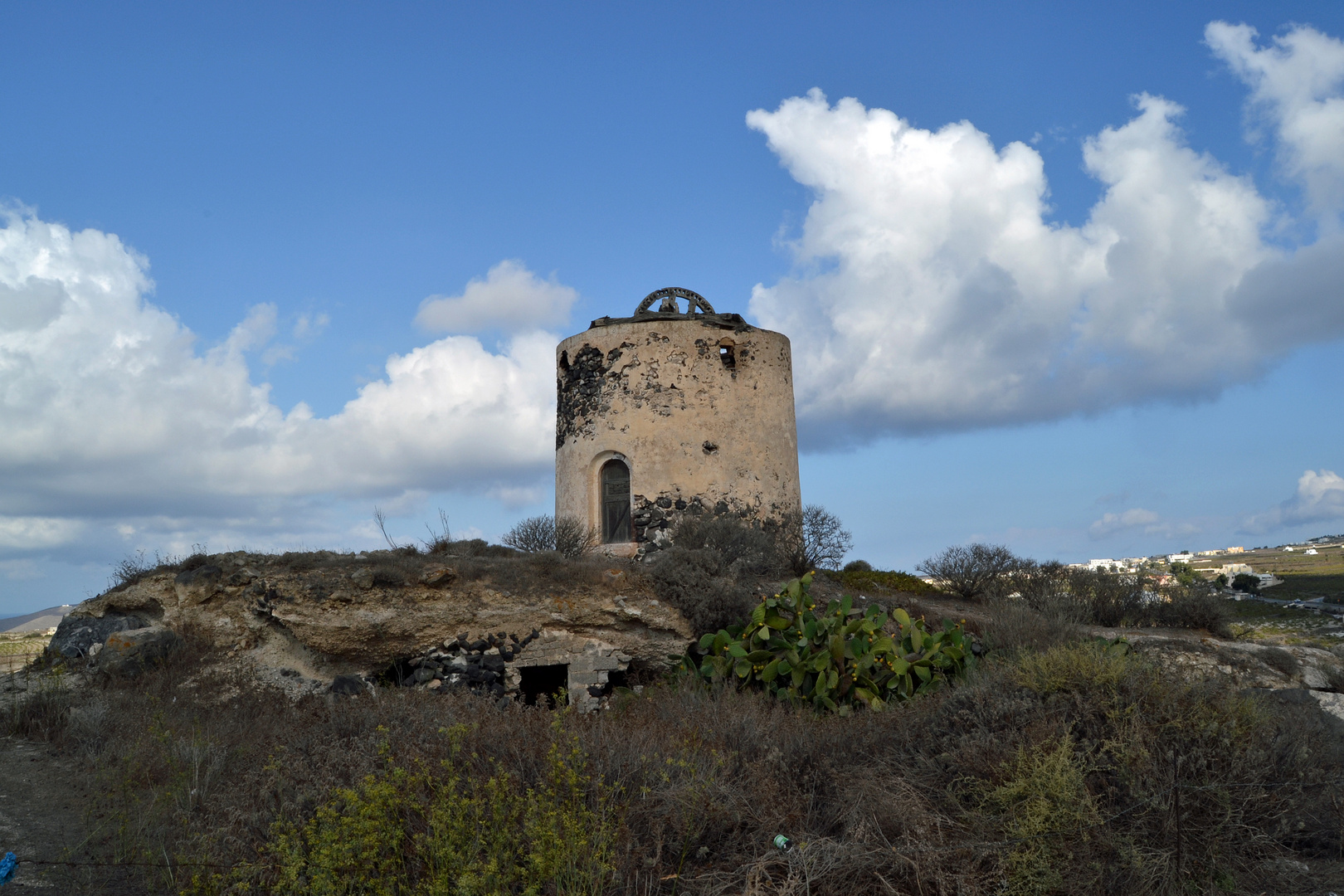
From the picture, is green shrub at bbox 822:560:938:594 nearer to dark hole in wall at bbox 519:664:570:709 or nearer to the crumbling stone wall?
the crumbling stone wall

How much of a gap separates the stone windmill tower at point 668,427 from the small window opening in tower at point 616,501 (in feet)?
0.06

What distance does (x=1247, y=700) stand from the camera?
564 cm

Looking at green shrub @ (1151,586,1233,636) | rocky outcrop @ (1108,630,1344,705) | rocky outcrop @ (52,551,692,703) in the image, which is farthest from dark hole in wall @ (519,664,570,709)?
green shrub @ (1151,586,1233,636)

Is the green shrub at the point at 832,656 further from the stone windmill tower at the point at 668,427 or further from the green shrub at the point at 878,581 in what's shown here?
the stone windmill tower at the point at 668,427

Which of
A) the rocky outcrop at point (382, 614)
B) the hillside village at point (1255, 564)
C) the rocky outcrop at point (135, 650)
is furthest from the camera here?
the hillside village at point (1255, 564)

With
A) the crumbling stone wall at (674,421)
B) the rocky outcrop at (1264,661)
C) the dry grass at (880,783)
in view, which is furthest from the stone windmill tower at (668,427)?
the dry grass at (880,783)

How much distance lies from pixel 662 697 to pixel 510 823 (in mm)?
4221

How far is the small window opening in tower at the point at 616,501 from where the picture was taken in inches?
601

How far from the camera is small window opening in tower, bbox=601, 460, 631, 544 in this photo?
15.3 metres

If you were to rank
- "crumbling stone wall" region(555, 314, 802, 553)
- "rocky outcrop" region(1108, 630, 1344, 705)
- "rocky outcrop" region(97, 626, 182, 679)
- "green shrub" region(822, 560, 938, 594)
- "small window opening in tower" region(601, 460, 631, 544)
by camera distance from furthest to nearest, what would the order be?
"small window opening in tower" region(601, 460, 631, 544) < "crumbling stone wall" region(555, 314, 802, 553) < "green shrub" region(822, 560, 938, 594) < "rocky outcrop" region(1108, 630, 1344, 705) < "rocky outcrop" region(97, 626, 182, 679)

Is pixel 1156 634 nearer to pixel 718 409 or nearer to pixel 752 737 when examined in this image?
pixel 718 409

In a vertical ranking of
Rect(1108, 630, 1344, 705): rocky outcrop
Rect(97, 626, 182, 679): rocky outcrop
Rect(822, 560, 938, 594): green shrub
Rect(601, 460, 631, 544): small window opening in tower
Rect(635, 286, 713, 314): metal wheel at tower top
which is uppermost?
Rect(635, 286, 713, 314): metal wheel at tower top

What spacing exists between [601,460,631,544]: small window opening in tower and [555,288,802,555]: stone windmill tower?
0.06 ft

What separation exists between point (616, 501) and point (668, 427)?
5.46ft
